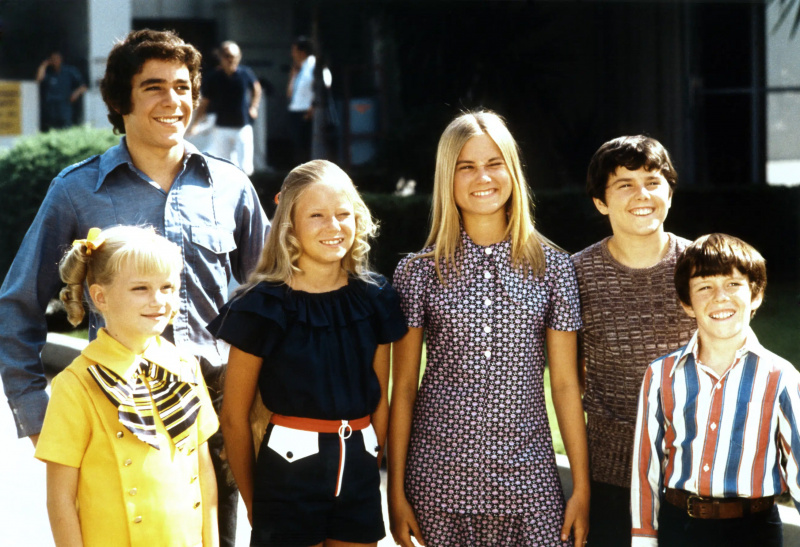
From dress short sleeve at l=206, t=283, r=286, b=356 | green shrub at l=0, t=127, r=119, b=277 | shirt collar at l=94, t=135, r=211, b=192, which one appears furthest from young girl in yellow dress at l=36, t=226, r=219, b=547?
green shrub at l=0, t=127, r=119, b=277

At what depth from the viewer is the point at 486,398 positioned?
3244 mm

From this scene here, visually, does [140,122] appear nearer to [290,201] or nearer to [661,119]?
[290,201]

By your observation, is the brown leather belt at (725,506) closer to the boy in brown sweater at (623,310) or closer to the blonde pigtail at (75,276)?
the boy in brown sweater at (623,310)

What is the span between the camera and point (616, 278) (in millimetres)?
3457

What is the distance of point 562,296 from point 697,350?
1.43ft

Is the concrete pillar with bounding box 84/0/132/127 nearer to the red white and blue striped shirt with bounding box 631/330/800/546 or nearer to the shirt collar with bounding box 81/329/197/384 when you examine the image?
the shirt collar with bounding box 81/329/197/384

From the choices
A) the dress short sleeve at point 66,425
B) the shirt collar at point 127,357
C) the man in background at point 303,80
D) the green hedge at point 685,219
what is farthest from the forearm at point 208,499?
the man in background at point 303,80

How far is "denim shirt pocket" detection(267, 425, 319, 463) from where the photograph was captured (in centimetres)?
314

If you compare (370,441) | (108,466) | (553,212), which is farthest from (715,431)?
(553,212)

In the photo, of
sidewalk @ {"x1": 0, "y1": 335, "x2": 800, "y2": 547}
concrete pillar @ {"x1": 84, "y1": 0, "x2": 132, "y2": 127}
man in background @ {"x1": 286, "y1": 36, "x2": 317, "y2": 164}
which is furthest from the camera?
concrete pillar @ {"x1": 84, "y1": 0, "x2": 132, "y2": 127}

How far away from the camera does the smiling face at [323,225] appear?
3.26m

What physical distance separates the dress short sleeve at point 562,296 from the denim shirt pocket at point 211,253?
3.47 feet

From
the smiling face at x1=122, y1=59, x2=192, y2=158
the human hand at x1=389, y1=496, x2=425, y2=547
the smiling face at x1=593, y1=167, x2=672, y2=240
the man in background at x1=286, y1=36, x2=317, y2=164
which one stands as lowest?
the human hand at x1=389, y1=496, x2=425, y2=547

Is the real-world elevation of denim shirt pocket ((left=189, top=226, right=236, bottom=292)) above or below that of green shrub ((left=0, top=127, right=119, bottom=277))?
below
